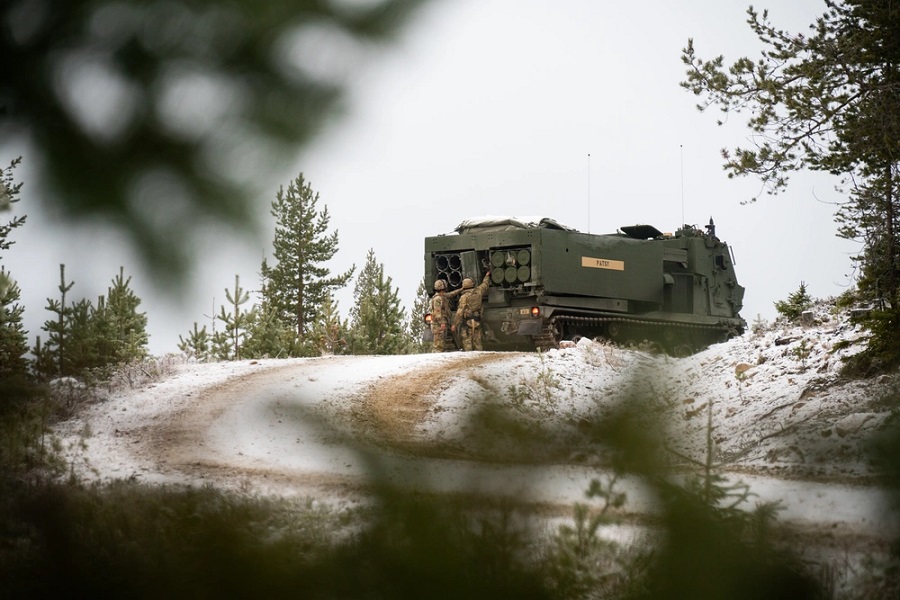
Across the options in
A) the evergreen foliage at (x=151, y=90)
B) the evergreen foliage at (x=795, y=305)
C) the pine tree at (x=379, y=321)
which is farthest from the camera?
the pine tree at (x=379, y=321)

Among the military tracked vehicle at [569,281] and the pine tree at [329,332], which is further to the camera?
the pine tree at [329,332]

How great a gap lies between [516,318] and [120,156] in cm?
1560

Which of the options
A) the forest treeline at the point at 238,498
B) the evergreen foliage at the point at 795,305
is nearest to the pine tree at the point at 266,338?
the evergreen foliage at the point at 795,305

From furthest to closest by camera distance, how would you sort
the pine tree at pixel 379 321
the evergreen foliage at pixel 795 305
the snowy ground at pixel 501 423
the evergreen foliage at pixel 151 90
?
the pine tree at pixel 379 321 < the evergreen foliage at pixel 795 305 < the evergreen foliage at pixel 151 90 < the snowy ground at pixel 501 423

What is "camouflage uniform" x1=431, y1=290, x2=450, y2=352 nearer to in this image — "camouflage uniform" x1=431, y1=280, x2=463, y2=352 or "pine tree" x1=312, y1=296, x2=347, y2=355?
"camouflage uniform" x1=431, y1=280, x2=463, y2=352

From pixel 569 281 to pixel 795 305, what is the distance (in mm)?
4590

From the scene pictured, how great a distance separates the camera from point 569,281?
17.1m

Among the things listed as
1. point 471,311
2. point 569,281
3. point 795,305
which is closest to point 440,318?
point 471,311

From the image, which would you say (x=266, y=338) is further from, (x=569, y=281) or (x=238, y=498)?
(x=238, y=498)

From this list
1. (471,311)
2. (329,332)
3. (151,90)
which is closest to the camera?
(151,90)

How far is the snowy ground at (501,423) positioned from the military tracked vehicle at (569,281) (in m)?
1.60

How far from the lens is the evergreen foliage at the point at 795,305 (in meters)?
16.8

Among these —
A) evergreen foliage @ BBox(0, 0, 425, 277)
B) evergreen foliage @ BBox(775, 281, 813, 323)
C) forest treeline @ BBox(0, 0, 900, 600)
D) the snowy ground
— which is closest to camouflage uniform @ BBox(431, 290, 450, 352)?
the snowy ground

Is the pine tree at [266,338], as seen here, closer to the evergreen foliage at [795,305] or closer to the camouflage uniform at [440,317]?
the camouflage uniform at [440,317]
